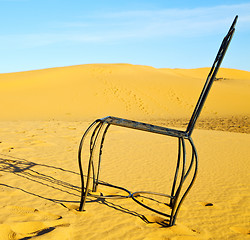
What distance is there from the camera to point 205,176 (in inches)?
184

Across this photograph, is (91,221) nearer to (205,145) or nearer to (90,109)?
(205,145)

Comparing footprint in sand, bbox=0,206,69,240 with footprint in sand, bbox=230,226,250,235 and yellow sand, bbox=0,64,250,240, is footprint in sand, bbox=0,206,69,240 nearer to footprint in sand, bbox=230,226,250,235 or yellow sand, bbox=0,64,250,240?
yellow sand, bbox=0,64,250,240

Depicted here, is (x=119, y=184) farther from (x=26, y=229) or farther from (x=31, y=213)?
(x=26, y=229)

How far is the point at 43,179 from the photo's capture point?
397cm

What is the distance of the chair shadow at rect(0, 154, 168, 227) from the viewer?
321 cm

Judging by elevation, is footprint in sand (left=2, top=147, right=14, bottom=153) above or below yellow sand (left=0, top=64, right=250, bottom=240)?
above

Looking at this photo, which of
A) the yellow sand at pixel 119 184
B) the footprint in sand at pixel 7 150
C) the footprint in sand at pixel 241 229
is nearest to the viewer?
the yellow sand at pixel 119 184

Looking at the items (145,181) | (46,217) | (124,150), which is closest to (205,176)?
(145,181)

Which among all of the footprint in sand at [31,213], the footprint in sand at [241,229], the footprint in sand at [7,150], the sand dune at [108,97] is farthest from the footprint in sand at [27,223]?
the sand dune at [108,97]

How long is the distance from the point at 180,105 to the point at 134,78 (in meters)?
6.70

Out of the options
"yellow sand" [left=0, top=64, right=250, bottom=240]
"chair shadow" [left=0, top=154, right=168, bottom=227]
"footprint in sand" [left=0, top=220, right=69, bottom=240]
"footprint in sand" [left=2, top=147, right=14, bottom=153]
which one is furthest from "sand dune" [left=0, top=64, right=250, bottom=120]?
"footprint in sand" [left=0, top=220, right=69, bottom=240]

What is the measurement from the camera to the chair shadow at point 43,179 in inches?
126

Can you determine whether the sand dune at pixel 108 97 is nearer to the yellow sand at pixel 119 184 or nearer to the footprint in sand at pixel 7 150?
the yellow sand at pixel 119 184

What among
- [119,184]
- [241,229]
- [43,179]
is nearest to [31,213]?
[43,179]
